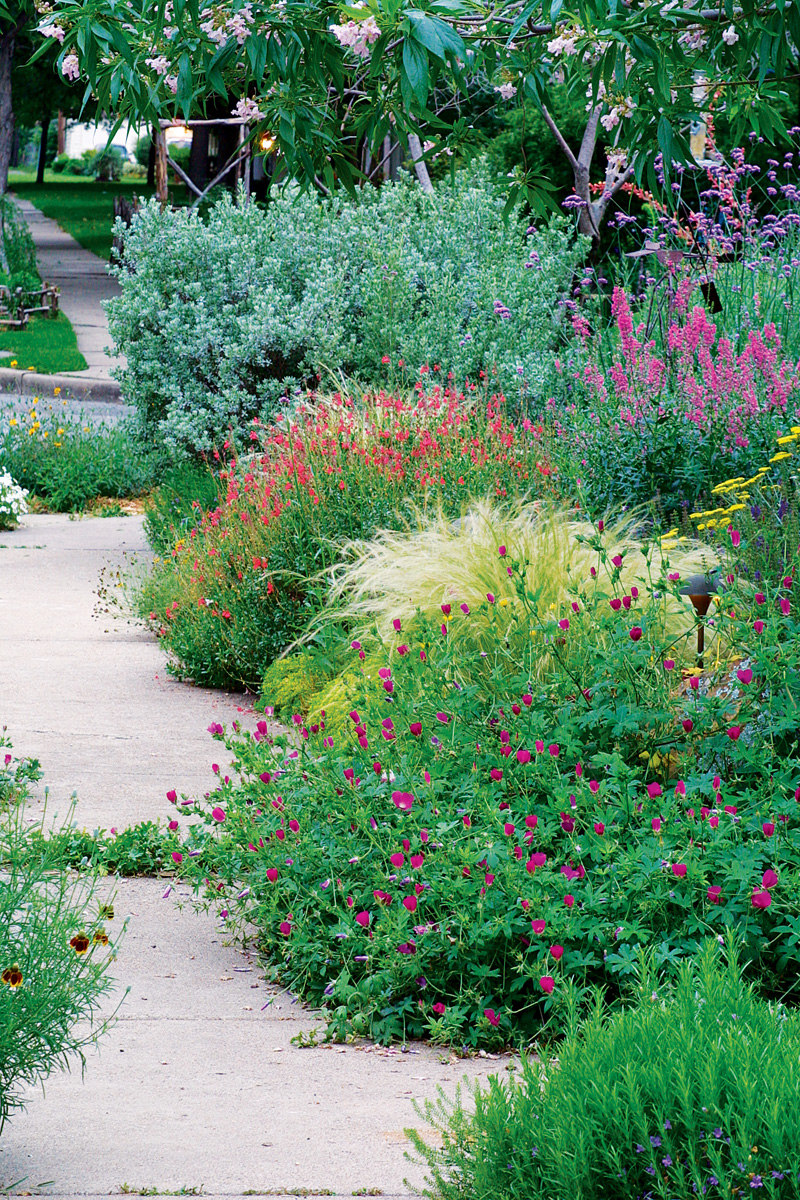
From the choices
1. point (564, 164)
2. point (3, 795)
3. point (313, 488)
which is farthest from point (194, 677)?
point (564, 164)

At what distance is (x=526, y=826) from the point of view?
11.8ft

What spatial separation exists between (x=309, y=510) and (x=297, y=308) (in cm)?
335

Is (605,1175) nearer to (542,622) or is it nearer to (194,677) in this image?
(542,622)

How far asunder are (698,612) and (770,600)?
297mm

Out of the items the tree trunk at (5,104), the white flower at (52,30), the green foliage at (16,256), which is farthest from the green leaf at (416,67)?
the tree trunk at (5,104)

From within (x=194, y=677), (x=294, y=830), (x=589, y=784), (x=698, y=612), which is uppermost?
(x=698, y=612)

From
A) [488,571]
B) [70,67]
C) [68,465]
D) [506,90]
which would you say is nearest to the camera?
[70,67]

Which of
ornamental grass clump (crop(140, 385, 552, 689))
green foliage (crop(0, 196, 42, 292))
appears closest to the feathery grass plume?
ornamental grass clump (crop(140, 385, 552, 689))

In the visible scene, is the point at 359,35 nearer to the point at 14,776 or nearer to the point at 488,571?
the point at 488,571

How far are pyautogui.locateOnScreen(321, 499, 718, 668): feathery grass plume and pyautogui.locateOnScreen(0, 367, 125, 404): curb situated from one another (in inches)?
495

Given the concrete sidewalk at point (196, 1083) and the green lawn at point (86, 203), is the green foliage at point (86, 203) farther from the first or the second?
the concrete sidewalk at point (196, 1083)

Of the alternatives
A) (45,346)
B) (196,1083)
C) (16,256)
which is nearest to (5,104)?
(16,256)

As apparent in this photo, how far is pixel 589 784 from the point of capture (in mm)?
3590

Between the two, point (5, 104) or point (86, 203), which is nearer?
point (5, 104)
